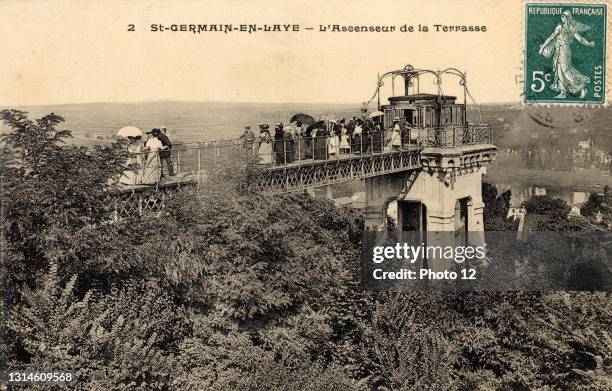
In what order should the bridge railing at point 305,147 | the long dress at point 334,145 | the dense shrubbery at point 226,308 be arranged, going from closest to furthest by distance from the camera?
the dense shrubbery at point 226,308
the bridge railing at point 305,147
the long dress at point 334,145

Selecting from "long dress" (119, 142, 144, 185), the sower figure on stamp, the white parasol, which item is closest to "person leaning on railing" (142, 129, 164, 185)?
"long dress" (119, 142, 144, 185)

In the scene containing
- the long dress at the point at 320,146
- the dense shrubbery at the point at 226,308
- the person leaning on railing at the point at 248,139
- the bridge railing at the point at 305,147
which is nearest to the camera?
the dense shrubbery at the point at 226,308

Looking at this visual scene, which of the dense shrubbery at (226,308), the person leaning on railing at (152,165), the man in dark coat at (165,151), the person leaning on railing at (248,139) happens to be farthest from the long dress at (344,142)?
the person leaning on railing at (152,165)

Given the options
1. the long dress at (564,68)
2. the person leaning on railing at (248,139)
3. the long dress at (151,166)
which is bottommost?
the long dress at (151,166)

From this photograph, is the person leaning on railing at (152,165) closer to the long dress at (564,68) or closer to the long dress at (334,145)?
the long dress at (334,145)

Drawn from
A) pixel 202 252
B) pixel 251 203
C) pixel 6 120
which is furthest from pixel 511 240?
pixel 6 120

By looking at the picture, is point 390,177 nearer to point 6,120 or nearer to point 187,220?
point 187,220

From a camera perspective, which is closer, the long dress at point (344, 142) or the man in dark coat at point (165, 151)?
the man in dark coat at point (165, 151)

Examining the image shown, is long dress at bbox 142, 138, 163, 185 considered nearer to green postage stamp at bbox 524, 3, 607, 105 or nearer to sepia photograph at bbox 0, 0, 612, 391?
sepia photograph at bbox 0, 0, 612, 391
